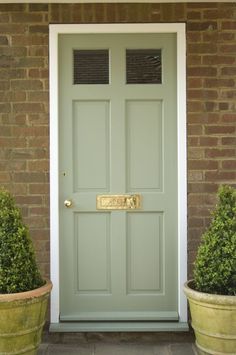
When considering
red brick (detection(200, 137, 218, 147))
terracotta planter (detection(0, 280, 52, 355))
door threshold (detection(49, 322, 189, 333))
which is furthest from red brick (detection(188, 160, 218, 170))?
terracotta planter (detection(0, 280, 52, 355))

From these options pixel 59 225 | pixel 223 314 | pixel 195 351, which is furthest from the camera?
pixel 59 225

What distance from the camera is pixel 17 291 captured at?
12.2ft

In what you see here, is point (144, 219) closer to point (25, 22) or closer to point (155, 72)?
point (155, 72)

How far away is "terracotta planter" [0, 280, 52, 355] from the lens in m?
3.65

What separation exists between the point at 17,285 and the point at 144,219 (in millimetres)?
1264

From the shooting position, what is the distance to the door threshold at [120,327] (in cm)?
440

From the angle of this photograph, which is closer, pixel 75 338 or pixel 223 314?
pixel 223 314

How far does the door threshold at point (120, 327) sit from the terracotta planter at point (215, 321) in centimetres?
58

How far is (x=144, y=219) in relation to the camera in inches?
179

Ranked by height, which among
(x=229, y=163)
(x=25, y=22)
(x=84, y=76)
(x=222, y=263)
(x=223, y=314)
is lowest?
(x=223, y=314)

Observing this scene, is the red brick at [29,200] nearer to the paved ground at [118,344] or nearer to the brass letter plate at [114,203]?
the brass letter plate at [114,203]

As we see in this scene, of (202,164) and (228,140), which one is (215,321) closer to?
(202,164)

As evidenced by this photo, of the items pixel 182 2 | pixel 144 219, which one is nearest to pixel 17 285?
pixel 144 219

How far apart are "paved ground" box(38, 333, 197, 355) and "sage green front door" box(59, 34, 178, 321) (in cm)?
16
